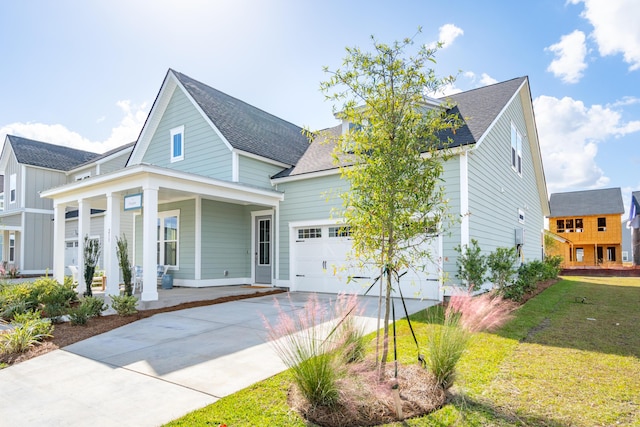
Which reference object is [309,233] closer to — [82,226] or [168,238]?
[168,238]

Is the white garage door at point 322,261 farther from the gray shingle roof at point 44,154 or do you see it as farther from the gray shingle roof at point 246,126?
the gray shingle roof at point 44,154

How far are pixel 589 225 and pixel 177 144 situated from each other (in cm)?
3608

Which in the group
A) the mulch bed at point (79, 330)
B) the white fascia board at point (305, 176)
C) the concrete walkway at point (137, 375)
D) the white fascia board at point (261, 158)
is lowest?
the mulch bed at point (79, 330)

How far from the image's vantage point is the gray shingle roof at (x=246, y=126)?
522 inches

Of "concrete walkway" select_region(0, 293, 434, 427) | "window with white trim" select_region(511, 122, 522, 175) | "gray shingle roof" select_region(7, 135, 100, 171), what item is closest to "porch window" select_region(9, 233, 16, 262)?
"gray shingle roof" select_region(7, 135, 100, 171)

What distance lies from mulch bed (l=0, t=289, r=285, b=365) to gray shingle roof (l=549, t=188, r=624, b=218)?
36613mm

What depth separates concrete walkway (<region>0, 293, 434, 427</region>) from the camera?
351 cm

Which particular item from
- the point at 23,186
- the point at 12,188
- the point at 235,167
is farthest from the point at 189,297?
the point at 12,188

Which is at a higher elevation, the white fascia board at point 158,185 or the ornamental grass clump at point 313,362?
the white fascia board at point 158,185

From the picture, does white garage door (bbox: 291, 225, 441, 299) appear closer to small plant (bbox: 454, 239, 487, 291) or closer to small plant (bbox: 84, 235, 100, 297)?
small plant (bbox: 454, 239, 487, 291)

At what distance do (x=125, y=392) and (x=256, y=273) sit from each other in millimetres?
9815

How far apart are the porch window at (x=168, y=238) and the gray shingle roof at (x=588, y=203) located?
3467 cm

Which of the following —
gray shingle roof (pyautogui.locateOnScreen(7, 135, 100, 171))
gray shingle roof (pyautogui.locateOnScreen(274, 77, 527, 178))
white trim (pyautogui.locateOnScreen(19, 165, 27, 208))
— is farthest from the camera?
gray shingle roof (pyautogui.locateOnScreen(7, 135, 100, 171))

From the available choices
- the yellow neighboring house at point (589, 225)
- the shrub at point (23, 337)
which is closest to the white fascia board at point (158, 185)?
the shrub at point (23, 337)
